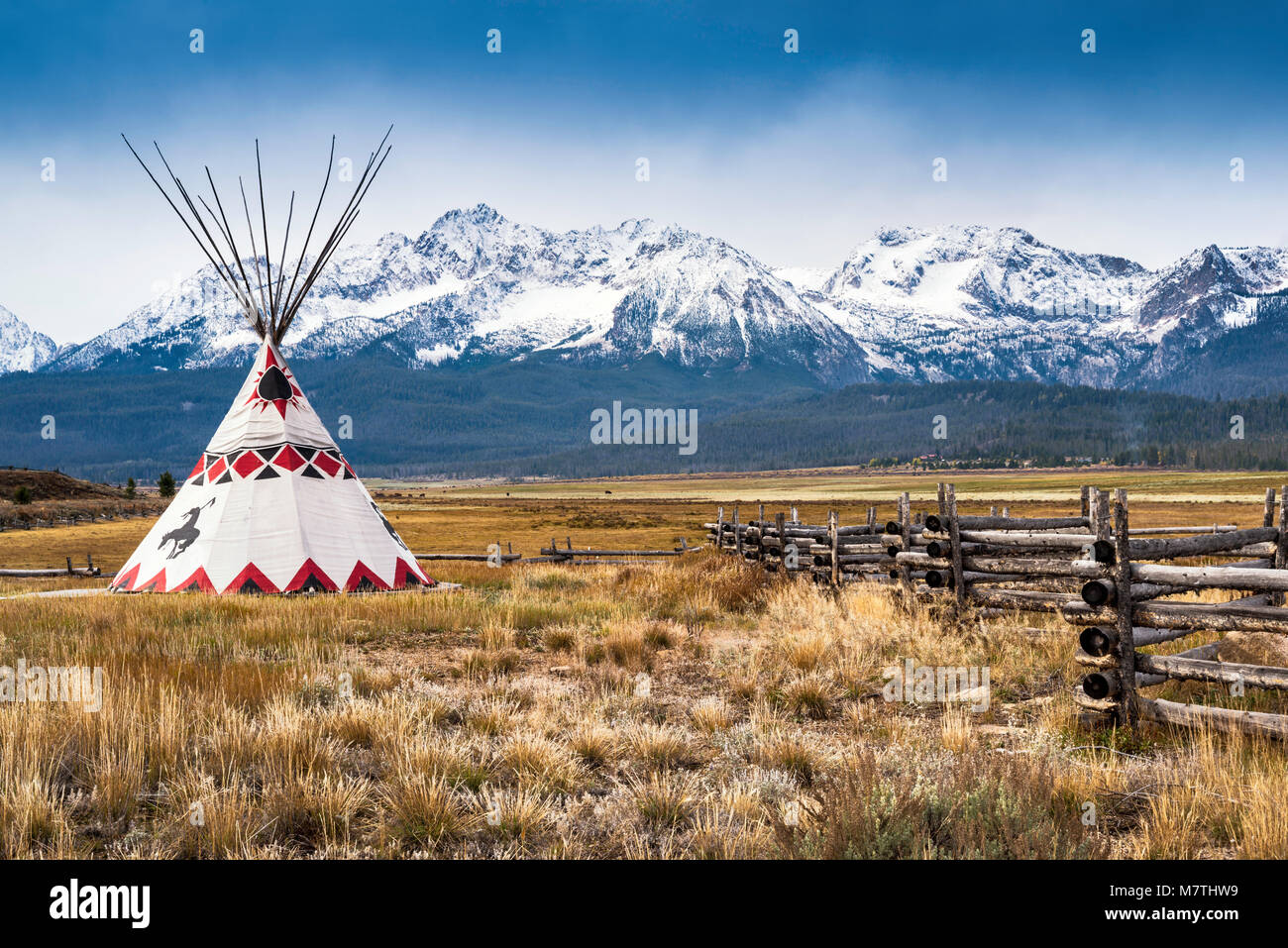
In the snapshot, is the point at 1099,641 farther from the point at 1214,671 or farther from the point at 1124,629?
the point at 1214,671

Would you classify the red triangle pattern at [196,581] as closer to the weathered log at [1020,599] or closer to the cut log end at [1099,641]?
the weathered log at [1020,599]

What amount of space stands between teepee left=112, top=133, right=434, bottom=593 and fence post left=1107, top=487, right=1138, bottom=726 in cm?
1071

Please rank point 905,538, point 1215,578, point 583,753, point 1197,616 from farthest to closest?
point 905,538, point 1197,616, point 1215,578, point 583,753

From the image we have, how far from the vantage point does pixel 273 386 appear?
13.6 metres

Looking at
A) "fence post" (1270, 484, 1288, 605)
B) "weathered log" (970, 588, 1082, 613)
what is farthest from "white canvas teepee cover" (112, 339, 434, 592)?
"fence post" (1270, 484, 1288, 605)

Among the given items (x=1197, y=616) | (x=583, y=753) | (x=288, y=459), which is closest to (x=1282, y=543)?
(x=1197, y=616)

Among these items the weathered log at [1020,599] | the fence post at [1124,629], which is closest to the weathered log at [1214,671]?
the fence post at [1124,629]

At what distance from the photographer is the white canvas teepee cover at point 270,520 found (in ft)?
40.2

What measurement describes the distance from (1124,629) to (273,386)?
1299 cm

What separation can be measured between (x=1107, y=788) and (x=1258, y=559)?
5858 millimetres

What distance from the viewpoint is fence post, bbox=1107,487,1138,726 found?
18.3 ft
